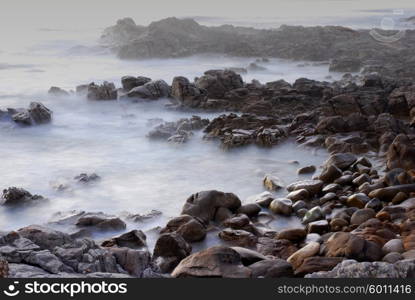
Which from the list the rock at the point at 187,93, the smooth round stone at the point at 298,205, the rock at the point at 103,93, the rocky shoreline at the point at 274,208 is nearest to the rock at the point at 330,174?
the rocky shoreline at the point at 274,208

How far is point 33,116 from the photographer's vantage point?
20.0 m

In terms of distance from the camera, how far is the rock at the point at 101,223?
10336mm

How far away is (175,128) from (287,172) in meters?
5.61

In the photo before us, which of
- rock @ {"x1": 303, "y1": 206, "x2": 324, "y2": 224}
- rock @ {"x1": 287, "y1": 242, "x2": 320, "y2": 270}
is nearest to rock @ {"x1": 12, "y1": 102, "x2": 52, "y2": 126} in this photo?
rock @ {"x1": 303, "y1": 206, "x2": 324, "y2": 224}

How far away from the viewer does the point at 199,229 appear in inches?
382

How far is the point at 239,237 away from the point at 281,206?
152 cm

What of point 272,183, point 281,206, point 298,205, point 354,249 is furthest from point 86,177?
point 354,249

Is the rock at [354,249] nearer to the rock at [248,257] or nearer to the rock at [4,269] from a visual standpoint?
the rock at [248,257]

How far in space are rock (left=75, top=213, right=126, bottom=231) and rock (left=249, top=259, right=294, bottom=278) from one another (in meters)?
3.69

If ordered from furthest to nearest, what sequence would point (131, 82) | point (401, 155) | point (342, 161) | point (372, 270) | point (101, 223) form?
point (131, 82)
point (342, 161)
point (401, 155)
point (101, 223)
point (372, 270)

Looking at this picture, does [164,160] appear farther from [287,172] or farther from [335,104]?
[335,104]

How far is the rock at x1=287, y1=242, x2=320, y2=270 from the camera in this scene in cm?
802

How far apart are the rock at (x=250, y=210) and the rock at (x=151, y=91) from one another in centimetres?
1298

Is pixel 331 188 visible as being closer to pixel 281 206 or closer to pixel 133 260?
pixel 281 206
